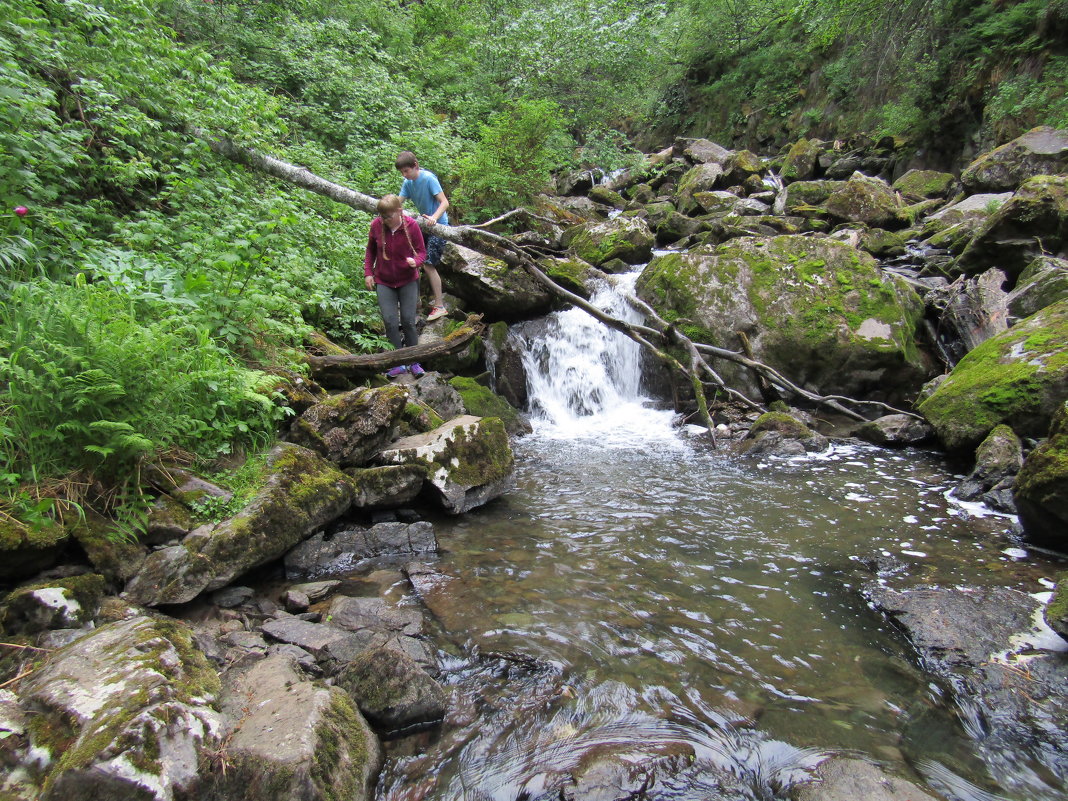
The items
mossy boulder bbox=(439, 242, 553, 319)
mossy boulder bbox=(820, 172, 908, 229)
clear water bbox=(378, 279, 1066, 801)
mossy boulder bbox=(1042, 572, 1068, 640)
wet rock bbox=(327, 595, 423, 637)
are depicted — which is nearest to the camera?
clear water bbox=(378, 279, 1066, 801)

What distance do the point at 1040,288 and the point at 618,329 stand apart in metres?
6.41

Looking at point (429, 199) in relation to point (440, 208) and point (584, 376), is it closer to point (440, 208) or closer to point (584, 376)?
point (440, 208)

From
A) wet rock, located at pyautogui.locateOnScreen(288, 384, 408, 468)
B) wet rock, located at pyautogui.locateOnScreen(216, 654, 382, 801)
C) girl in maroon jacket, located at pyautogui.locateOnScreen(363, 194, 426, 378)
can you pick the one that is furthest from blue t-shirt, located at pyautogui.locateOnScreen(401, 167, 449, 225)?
wet rock, located at pyautogui.locateOnScreen(216, 654, 382, 801)

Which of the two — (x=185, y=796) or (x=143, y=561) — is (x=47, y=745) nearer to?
(x=185, y=796)

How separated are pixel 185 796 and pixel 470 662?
1.79 meters

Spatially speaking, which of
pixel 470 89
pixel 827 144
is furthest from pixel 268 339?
pixel 827 144

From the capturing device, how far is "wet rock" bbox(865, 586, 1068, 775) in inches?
116

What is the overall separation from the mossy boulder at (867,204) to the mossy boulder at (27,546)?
17.5m

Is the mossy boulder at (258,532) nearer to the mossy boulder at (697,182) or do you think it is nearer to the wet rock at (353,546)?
the wet rock at (353,546)

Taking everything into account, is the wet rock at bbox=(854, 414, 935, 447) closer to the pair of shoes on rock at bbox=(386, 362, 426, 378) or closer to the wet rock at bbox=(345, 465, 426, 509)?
the wet rock at bbox=(345, 465, 426, 509)

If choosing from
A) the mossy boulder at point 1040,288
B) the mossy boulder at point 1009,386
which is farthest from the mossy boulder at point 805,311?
the mossy boulder at point 1009,386

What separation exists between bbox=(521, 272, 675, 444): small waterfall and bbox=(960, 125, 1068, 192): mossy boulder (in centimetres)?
1029

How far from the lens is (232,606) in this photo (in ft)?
12.6

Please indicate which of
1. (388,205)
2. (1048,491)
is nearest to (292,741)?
(1048,491)
